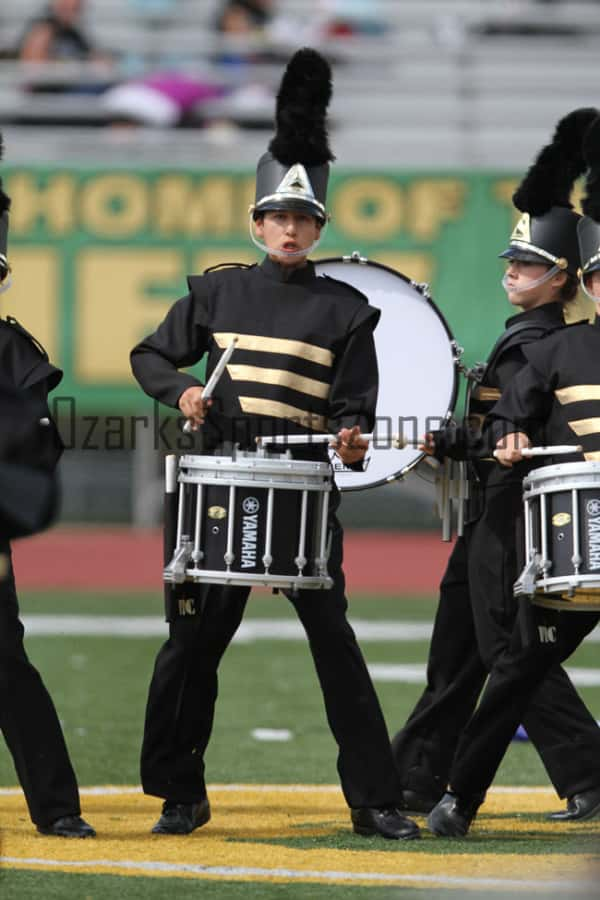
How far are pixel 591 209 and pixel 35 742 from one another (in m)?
2.18

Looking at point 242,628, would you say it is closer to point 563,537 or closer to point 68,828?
point 68,828

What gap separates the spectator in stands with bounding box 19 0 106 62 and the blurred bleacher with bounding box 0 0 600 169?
0.69 feet

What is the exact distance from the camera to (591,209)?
5117mm

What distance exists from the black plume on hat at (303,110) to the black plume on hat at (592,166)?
757mm

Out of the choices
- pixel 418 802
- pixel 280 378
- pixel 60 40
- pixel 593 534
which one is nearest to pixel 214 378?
pixel 280 378

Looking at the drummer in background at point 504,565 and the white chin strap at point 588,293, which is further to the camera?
the drummer in background at point 504,565

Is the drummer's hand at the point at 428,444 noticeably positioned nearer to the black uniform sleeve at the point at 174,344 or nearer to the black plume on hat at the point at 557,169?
the black uniform sleeve at the point at 174,344

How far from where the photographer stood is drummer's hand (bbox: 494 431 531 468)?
16.1 ft

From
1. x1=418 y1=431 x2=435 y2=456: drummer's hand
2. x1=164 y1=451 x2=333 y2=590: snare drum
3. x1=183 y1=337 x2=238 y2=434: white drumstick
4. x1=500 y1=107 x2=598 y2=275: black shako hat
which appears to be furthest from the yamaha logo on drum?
x1=500 y1=107 x2=598 y2=275: black shako hat

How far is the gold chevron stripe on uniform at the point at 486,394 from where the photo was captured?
540 centimetres

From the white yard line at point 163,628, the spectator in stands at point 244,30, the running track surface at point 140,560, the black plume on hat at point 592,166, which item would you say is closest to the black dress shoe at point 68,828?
the black plume on hat at point 592,166

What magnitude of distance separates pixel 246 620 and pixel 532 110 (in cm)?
787

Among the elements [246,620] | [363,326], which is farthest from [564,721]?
[246,620]

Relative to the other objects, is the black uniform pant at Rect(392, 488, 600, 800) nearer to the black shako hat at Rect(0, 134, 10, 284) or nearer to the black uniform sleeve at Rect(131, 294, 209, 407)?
the black uniform sleeve at Rect(131, 294, 209, 407)
